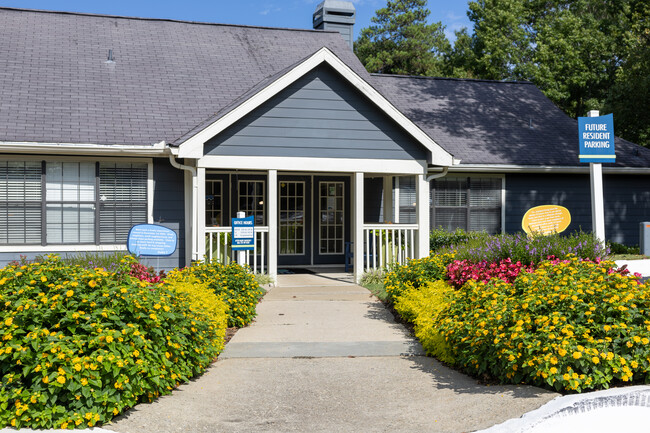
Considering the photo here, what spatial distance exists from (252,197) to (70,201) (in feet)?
15.6

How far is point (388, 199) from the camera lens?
48.1 ft

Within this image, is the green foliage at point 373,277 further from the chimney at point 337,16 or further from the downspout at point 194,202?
the chimney at point 337,16

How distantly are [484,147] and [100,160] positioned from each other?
8.81 m

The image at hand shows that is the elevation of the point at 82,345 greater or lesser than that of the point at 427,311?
greater

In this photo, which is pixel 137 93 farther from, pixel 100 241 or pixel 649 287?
pixel 649 287

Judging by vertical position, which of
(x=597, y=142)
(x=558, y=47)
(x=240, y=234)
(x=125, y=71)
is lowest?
(x=240, y=234)

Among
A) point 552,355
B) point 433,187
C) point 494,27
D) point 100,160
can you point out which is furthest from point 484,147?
point 494,27

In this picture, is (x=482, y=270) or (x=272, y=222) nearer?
(x=482, y=270)

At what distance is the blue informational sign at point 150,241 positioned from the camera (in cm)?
1027

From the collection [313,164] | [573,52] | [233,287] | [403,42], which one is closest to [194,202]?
[313,164]

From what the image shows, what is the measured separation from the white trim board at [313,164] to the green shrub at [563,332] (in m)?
5.65

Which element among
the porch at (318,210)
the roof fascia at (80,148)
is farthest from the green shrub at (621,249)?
the roof fascia at (80,148)

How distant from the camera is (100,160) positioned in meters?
12.1

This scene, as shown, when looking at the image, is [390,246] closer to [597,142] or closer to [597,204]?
[597,204]
